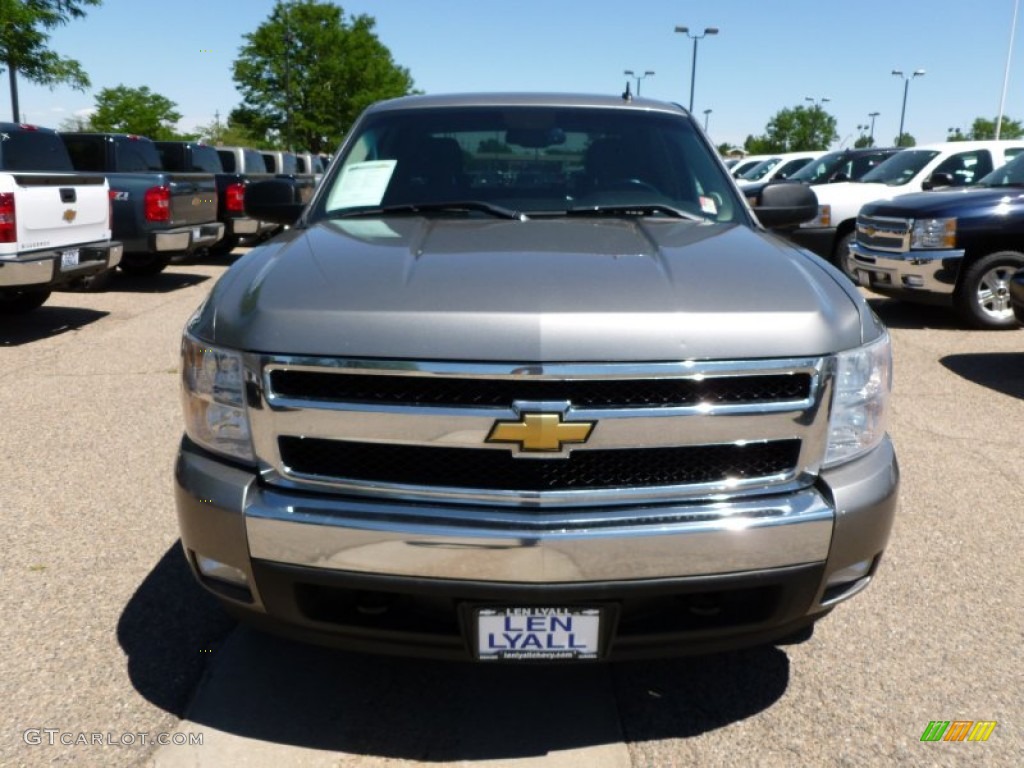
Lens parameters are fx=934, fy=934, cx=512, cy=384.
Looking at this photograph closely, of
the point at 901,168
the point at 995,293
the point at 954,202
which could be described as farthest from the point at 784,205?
the point at 901,168

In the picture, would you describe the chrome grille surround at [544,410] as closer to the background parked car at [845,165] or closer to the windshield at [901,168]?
the windshield at [901,168]

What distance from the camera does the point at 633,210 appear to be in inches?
136

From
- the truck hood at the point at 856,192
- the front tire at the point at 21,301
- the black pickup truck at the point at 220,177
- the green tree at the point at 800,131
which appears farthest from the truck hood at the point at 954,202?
the green tree at the point at 800,131

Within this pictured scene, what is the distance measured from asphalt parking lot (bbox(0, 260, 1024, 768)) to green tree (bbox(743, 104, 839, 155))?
9775 centimetres

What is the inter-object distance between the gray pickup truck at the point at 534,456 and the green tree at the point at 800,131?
98.7 meters

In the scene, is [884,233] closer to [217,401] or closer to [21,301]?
[217,401]

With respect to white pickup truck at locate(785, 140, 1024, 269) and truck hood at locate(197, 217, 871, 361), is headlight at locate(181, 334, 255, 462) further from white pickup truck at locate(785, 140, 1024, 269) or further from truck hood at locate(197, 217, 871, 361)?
white pickup truck at locate(785, 140, 1024, 269)

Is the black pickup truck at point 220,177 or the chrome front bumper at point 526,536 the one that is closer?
the chrome front bumper at point 526,536

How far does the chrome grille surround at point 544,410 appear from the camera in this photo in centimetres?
219

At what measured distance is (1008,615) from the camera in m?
3.32

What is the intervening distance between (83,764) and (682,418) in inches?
70.7

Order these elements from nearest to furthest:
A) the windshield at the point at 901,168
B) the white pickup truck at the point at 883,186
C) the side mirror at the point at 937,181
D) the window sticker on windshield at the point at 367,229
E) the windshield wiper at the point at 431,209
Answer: the window sticker on windshield at the point at 367,229 < the windshield wiper at the point at 431,209 < the side mirror at the point at 937,181 < the white pickup truck at the point at 883,186 < the windshield at the point at 901,168

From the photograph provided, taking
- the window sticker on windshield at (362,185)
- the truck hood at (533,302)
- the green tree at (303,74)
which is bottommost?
the truck hood at (533,302)

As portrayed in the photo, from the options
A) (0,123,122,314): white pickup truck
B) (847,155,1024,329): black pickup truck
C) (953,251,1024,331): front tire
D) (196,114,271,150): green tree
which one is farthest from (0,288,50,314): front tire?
(196,114,271,150): green tree
